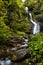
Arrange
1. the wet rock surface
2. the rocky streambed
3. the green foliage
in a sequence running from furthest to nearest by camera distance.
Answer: the wet rock surface
the rocky streambed
the green foliage

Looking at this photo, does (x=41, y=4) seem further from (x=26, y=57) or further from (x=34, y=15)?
(x=26, y=57)

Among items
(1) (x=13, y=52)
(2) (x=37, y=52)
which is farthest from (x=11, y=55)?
(2) (x=37, y=52)

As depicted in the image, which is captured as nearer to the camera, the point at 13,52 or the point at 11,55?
the point at 11,55

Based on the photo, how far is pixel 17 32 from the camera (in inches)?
979

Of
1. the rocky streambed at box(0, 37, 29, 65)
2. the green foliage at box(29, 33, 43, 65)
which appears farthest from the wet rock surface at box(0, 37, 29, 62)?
the green foliage at box(29, 33, 43, 65)

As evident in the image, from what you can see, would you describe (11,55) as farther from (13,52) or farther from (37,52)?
(37,52)

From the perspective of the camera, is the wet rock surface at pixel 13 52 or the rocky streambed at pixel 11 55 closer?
the rocky streambed at pixel 11 55

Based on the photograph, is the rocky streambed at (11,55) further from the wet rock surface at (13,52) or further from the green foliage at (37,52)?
the green foliage at (37,52)

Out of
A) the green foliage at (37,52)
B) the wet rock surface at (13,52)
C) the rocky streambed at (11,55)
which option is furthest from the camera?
the wet rock surface at (13,52)

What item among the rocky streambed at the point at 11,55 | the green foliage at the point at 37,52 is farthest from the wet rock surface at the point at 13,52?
the green foliage at the point at 37,52

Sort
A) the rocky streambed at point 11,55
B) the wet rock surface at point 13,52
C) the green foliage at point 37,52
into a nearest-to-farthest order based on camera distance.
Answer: the green foliage at point 37,52 → the rocky streambed at point 11,55 → the wet rock surface at point 13,52

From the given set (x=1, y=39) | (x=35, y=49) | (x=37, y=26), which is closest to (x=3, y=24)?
(x=1, y=39)

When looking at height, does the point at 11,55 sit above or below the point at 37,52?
below

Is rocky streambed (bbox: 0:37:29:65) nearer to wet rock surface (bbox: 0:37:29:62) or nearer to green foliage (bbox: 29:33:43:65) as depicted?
wet rock surface (bbox: 0:37:29:62)
